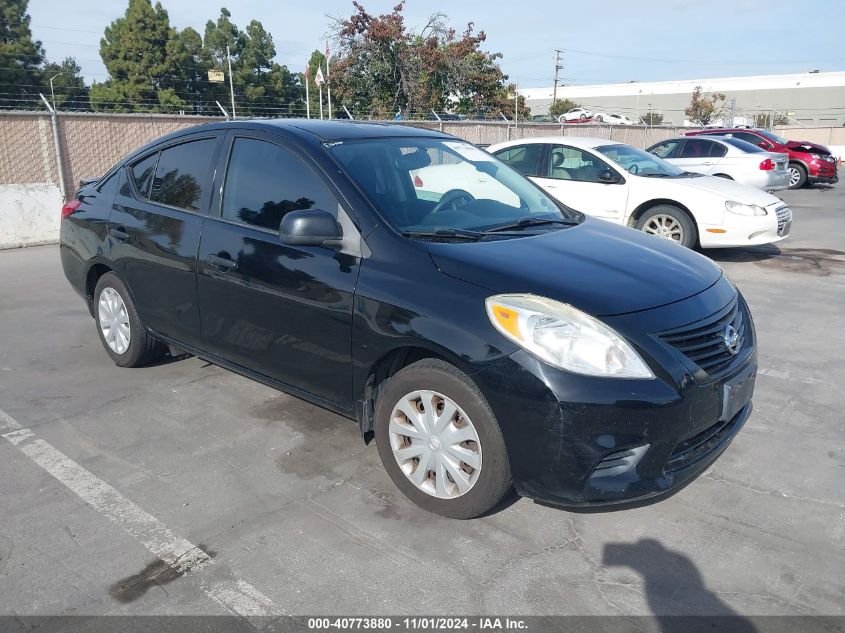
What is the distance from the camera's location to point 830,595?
2684 mm

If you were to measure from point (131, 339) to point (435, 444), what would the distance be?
2.78 m

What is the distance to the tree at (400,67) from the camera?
30531mm

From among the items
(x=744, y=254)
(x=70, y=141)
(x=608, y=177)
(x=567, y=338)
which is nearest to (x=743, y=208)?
(x=744, y=254)

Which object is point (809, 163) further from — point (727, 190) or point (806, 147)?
point (727, 190)

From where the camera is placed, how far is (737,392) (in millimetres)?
3129

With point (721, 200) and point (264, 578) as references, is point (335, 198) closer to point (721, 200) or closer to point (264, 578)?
point (264, 578)

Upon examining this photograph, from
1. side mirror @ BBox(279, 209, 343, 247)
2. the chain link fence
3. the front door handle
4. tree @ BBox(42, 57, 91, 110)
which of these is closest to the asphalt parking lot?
the front door handle

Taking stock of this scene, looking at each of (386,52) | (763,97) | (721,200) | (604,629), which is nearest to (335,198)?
Result: (604,629)

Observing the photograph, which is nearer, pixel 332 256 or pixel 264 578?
pixel 264 578

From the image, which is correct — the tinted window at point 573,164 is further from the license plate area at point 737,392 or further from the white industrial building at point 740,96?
the white industrial building at point 740,96

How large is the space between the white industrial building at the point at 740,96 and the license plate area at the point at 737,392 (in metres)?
65.3

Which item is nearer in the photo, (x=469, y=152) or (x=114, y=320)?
(x=469, y=152)

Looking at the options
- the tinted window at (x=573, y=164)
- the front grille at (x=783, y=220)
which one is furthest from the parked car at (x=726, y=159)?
the tinted window at (x=573, y=164)

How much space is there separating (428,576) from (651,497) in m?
0.97
